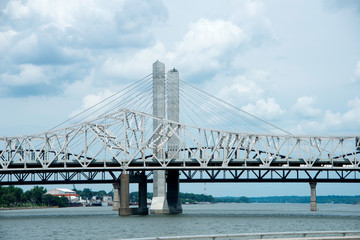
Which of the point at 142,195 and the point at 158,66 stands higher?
the point at 158,66

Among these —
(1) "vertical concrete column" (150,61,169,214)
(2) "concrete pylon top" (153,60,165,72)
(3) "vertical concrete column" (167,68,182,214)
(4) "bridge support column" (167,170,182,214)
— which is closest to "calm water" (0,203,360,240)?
(1) "vertical concrete column" (150,61,169,214)

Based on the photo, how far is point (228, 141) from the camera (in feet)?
328

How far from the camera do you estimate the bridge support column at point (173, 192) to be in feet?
347

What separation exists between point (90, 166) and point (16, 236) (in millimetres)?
50192

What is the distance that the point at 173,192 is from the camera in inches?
4178

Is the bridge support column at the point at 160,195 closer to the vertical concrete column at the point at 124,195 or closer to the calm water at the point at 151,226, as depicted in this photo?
the vertical concrete column at the point at 124,195

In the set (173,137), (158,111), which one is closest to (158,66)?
(158,111)

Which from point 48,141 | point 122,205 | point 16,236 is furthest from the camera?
point 48,141

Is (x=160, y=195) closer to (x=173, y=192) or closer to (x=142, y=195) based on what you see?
(x=142, y=195)

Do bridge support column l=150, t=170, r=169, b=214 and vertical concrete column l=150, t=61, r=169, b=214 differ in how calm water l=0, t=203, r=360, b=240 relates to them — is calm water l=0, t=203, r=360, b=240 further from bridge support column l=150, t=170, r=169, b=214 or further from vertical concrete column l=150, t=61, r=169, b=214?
vertical concrete column l=150, t=61, r=169, b=214

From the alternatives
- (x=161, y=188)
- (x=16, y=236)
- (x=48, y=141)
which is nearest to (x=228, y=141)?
(x=161, y=188)

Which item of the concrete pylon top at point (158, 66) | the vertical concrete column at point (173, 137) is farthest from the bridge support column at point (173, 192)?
the concrete pylon top at point (158, 66)

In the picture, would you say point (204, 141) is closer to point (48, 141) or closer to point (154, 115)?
point (154, 115)

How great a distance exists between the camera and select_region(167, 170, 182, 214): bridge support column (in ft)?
347
